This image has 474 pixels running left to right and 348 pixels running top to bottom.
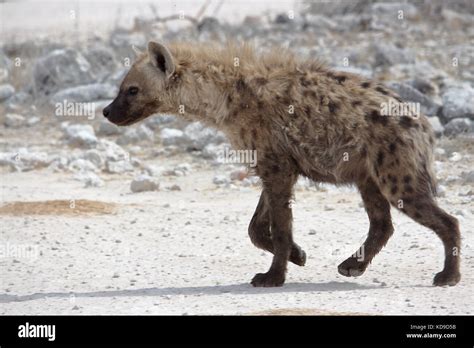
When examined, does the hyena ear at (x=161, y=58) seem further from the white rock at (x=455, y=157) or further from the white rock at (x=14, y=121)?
the white rock at (x=14, y=121)

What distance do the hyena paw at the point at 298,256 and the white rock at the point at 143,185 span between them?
301 cm

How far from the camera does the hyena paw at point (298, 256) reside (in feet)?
21.7

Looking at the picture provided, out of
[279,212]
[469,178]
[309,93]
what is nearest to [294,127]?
[309,93]

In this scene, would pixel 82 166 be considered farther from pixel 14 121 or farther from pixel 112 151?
pixel 14 121

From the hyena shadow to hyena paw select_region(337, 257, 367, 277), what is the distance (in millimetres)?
65

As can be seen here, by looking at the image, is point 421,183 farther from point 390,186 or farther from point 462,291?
point 462,291

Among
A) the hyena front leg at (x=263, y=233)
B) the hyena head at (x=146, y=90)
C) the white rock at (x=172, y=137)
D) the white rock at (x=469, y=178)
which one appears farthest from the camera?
the white rock at (x=172, y=137)

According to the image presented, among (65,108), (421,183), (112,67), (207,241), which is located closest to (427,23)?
(112,67)

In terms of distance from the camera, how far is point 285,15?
16891 millimetres

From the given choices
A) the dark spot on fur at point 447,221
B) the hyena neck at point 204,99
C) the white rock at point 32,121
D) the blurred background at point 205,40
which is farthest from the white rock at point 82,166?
the dark spot on fur at point 447,221

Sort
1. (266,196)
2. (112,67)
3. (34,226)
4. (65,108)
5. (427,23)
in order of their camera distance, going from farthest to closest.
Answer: (427,23) < (112,67) < (65,108) < (34,226) < (266,196)

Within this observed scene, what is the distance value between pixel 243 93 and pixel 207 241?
1440mm

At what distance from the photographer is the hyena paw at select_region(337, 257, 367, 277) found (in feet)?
20.9

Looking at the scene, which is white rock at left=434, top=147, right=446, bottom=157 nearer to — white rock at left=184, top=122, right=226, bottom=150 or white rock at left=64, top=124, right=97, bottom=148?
white rock at left=184, top=122, right=226, bottom=150
